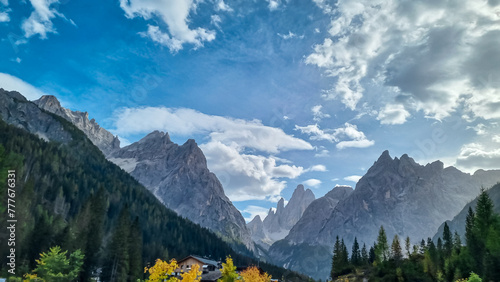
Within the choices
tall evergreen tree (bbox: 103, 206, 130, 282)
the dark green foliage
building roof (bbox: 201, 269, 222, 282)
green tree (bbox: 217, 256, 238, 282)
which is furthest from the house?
green tree (bbox: 217, 256, 238, 282)

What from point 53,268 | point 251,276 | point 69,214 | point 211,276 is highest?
point 69,214

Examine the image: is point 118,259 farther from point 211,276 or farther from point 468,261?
point 468,261

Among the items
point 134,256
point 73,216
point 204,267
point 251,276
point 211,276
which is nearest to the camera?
point 251,276

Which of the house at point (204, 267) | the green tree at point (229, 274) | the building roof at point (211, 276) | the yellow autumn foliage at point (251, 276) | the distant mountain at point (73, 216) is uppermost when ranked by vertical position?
the distant mountain at point (73, 216)

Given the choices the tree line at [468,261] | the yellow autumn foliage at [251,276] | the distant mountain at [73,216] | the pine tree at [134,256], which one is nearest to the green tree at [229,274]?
the yellow autumn foliage at [251,276]

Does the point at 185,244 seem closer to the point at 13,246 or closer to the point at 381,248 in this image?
the point at 381,248

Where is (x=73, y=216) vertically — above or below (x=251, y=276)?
above

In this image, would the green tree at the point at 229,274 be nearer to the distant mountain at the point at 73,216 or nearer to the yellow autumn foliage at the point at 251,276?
the yellow autumn foliage at the point at 251,276

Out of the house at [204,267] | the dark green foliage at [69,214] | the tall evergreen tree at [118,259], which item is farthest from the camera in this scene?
the house at [204,267]

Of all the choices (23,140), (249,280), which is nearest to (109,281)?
(249,280)

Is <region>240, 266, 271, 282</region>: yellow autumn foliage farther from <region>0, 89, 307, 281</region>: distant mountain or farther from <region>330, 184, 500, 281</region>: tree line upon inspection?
<region>0, 89, 307, 281</region>: distant mountain

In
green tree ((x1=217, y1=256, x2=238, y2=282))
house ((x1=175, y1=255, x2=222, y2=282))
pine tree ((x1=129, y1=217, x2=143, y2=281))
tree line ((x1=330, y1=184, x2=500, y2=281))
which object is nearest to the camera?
green tree ((x1=217, y1=256, x2=238, y2=282))

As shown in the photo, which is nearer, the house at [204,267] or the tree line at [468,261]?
the tree line at [468,261]

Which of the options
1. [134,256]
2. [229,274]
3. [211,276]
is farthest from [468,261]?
[134,256]
